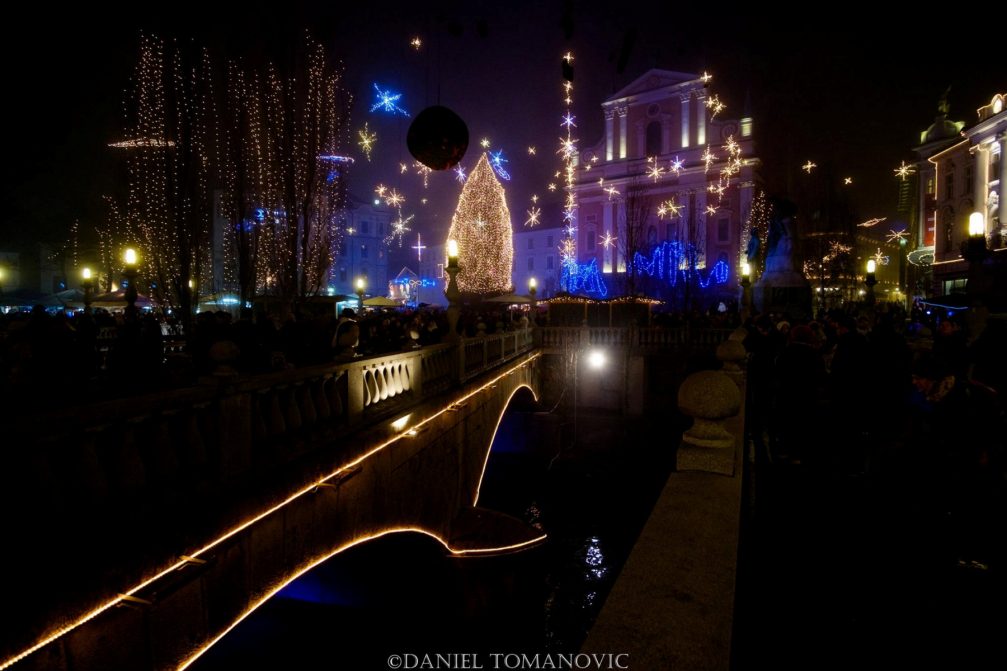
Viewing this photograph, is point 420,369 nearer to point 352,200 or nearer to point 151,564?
point 151,564

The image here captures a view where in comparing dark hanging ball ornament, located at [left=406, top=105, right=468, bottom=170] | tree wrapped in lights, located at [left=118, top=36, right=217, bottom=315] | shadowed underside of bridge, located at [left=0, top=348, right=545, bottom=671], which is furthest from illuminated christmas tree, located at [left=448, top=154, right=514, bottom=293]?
dark hanging ball ornament, located at [left=406, top=105, right=468, bottom=170]

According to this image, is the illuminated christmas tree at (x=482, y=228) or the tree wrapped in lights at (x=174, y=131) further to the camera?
the illuminated christmas tree at (x=482, y=228)

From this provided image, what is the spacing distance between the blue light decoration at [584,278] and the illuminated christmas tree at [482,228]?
706cm

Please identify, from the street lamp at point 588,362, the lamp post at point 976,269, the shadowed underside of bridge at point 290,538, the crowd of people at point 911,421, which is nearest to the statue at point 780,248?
the street lamp at point 588,362

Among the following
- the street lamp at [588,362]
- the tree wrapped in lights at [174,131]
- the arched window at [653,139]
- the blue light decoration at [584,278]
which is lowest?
the street lamp at [588,362]

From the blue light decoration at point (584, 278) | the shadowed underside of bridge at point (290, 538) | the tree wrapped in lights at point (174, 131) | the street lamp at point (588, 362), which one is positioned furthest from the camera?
the blue light decoration at point (584, 278)

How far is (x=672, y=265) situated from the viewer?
41.1 meters

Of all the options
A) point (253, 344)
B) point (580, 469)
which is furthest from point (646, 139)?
point (253, 344)

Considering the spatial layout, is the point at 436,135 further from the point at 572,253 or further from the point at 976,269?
the point at 572,253

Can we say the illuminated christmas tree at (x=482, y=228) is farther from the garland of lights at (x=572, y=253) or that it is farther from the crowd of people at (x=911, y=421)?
the crowd of people at (x=911, y=421)

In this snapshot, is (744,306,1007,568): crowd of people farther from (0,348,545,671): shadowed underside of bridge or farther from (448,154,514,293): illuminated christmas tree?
(448,154,514,293): illuminated christmas tree

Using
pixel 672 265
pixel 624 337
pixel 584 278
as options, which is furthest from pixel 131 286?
pixel 584 278

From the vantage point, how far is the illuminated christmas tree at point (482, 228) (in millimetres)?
42125

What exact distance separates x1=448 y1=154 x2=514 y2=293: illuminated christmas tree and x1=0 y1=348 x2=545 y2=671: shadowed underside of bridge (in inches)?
1229
